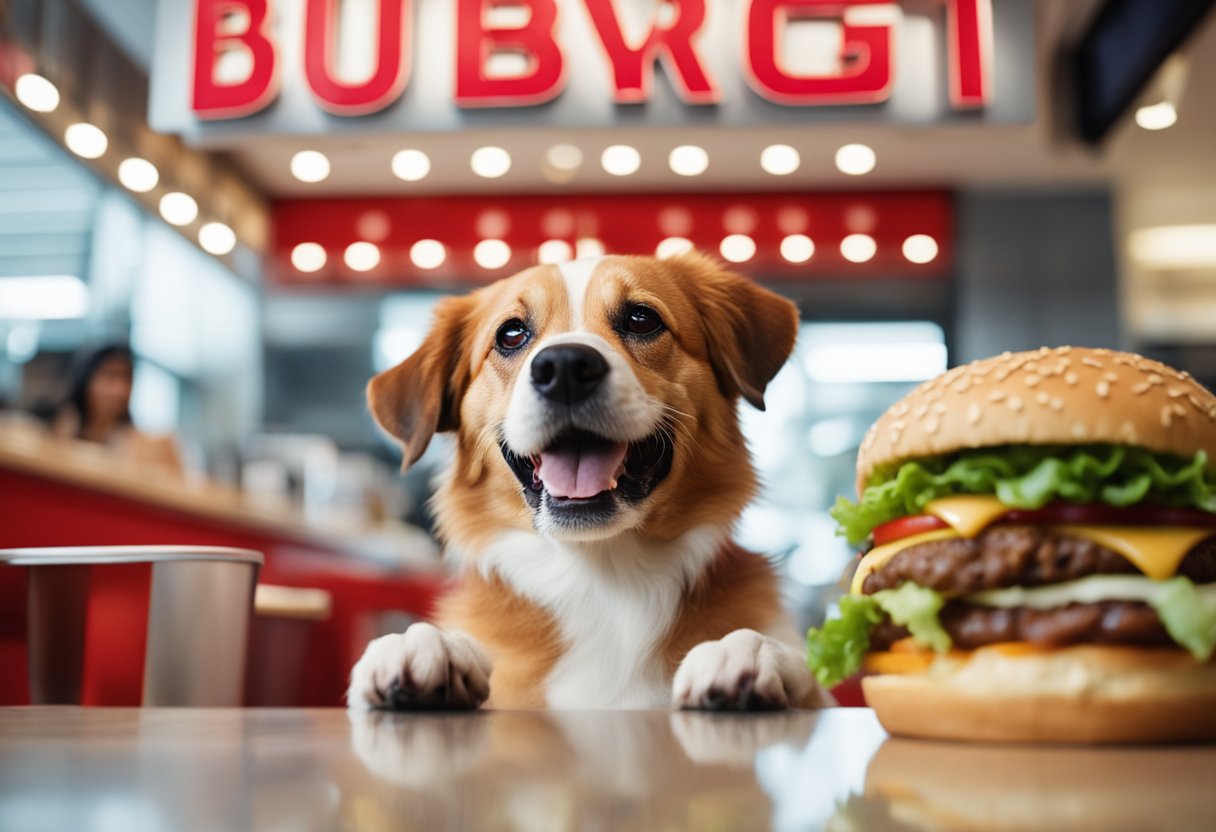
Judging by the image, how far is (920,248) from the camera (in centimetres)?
588

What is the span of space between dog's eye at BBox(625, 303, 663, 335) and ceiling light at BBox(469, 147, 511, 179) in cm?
372

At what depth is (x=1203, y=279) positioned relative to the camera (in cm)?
681

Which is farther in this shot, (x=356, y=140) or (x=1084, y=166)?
(x=1084, y=166)

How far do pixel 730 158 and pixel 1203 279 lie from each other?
340 cm

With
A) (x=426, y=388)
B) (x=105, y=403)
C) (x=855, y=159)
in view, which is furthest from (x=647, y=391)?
(x=855, y=159)

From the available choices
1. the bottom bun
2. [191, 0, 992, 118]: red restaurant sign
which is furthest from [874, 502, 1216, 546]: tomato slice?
[191, 0, 992, 118]: red restaurant sign

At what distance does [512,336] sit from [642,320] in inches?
9.0

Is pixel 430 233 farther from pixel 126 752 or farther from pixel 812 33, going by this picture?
pixel 126 752

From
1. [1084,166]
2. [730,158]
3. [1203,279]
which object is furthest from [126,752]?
[1203,279]

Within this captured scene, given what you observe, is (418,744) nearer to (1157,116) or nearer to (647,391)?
(647,391)

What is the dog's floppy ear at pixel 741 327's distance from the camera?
1.89 meters

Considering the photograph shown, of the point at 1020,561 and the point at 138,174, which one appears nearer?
the point at 1020,561

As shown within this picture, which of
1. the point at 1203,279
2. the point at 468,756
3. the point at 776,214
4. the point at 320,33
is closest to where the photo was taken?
the point at 468,756

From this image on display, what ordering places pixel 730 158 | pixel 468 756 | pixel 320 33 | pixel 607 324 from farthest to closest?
pixel 730 158, pixel 320 33, pixel 607 324, pixel 468 756
